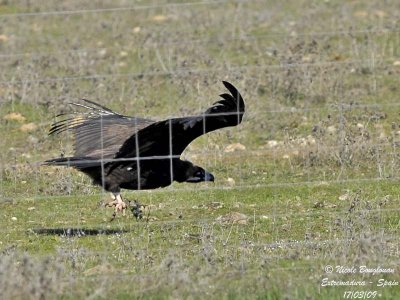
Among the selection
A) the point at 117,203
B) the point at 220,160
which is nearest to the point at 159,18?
the point at 220,160

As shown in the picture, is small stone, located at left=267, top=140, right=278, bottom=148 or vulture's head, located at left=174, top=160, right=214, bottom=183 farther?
small stone, located at left=267, top=140, right=278, bottom=148

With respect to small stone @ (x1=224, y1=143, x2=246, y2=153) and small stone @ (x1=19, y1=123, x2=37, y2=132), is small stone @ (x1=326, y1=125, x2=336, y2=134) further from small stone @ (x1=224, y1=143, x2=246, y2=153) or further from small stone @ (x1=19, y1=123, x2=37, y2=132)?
small stone @ (x1=19, y1=123, x2=37, y2=132)

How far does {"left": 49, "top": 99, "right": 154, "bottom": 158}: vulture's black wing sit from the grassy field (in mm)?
562

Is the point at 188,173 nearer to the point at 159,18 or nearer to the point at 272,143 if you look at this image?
the point at 272,143

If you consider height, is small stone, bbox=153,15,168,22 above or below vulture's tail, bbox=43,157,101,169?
above

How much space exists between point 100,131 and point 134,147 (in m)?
0.77

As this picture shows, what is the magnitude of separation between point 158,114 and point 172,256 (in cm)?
616

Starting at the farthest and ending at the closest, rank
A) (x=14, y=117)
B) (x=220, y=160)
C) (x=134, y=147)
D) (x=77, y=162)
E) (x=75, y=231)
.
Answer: (x=14, y=117), (x=220, y=160), (x=75, y=231), (x=134, y=147), (x=77, y=162)

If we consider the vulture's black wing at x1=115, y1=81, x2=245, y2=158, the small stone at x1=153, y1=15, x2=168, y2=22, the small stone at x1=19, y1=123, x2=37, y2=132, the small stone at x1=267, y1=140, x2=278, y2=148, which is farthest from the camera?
the small stone at x1=153, y1=15, x2=168, y2=22

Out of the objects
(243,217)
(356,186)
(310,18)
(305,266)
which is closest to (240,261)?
(305,266)

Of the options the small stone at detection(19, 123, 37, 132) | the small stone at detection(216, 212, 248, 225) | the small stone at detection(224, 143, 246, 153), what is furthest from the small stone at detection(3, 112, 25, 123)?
the small stone at detection(216, 212, 248, 225)

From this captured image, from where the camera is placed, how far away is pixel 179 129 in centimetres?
980

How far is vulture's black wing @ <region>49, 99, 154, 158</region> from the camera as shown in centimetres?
1052

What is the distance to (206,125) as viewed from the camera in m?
9.70
